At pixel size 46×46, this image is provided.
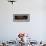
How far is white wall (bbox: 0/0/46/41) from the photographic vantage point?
416 centimetres

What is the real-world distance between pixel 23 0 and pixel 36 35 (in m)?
1.23

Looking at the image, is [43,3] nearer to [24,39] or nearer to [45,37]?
[45,37]

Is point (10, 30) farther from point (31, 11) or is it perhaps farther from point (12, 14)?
point (31, 11)

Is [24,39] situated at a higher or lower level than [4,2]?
lower

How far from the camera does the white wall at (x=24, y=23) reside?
4.16 metres

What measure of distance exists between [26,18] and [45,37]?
88 cm

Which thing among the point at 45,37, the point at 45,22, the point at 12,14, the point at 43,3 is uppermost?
the point at 43,3

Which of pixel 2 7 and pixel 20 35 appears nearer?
pixel 20 35

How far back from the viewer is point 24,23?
4.20 meters

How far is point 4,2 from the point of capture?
166 inches

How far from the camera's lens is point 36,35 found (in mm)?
4160

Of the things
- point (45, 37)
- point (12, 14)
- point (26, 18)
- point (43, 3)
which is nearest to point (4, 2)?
point (12, 14)

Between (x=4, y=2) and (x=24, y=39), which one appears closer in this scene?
(x=24, y=39)

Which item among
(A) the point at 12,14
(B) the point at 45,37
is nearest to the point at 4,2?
(A) the point at 12,14
